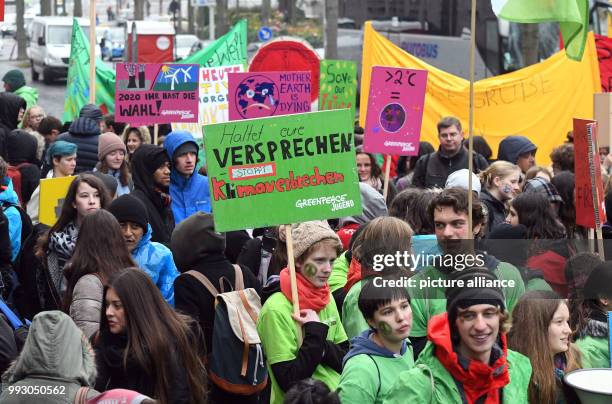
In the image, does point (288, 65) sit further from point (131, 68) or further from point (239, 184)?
point (239, 184)

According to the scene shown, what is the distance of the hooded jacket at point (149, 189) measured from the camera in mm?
7680

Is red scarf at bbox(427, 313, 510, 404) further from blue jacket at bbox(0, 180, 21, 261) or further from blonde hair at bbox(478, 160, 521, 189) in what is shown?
blonde hair at bbox(478, 160, 521, 189)

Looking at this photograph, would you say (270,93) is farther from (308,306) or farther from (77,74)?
(308,306)

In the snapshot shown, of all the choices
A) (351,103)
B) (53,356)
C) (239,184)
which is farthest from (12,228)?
(351,103)

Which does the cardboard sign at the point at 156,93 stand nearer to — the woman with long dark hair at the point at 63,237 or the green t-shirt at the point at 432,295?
the woman with long dark hair at the point at 63,237

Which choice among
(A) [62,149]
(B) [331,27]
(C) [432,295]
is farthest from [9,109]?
(B) [331,27]

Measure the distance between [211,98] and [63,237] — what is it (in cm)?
644

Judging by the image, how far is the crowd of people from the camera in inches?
164

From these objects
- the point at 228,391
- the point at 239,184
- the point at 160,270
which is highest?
the point at 239,184

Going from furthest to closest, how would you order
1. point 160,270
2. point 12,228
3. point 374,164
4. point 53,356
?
point 374,164, point 12,228, point 160,270, point 53,356

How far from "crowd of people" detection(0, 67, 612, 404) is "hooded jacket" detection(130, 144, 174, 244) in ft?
0.56

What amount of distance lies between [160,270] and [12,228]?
1.30 metres

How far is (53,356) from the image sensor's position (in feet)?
13.8

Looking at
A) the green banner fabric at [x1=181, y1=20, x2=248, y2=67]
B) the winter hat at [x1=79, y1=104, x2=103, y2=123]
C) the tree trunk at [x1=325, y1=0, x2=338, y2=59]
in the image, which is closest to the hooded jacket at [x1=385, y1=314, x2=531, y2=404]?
the winter hat at [x1=79, y1=104, x2=103, y2=123]
